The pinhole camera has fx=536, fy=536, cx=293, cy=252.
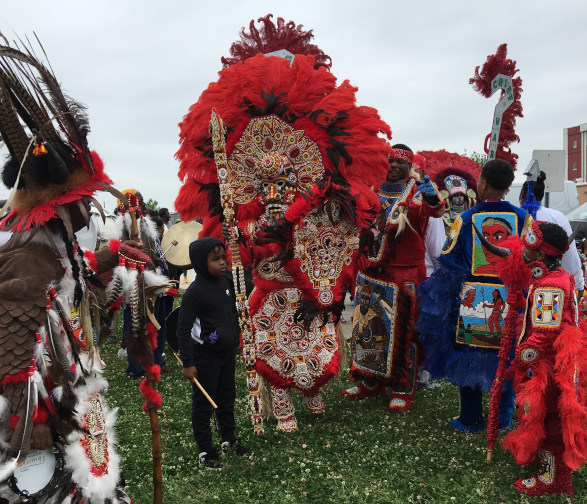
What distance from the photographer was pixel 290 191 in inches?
176

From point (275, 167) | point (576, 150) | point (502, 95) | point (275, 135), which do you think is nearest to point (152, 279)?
point (275, 167)

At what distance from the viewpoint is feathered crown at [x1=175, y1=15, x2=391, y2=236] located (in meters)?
4.37

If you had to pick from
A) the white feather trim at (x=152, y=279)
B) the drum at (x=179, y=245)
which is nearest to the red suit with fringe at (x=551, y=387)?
the white feather trim at (x=152, y=279)

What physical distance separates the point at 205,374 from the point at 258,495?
863 mm

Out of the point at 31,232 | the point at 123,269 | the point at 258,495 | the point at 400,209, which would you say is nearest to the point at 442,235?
the point at 400,209

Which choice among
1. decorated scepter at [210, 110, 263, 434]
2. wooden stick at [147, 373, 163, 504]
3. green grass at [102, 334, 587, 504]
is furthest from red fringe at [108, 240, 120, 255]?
green grass at [102, 334, 587, 504]

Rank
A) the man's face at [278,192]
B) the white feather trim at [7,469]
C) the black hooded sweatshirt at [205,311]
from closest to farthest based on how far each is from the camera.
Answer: the white feather trim at [7,469] < the black hooded sweatshirt at [205,311] < the man's face at [278,192]

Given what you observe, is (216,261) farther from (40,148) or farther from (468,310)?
(468,310)

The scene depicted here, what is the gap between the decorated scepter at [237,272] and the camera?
3.94 meters

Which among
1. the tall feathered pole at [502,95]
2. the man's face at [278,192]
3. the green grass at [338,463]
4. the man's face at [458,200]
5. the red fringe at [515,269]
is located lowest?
the green grass at [338,463]

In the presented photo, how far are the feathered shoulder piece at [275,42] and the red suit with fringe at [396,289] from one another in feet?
4.78

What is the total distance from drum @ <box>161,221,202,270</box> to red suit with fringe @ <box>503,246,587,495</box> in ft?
15.7

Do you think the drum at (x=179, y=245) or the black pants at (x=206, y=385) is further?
the drum at (x=179, y=245)

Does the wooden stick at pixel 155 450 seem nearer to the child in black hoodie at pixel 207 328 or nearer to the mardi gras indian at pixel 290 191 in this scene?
the child in black hoodie at pixel 207 328
